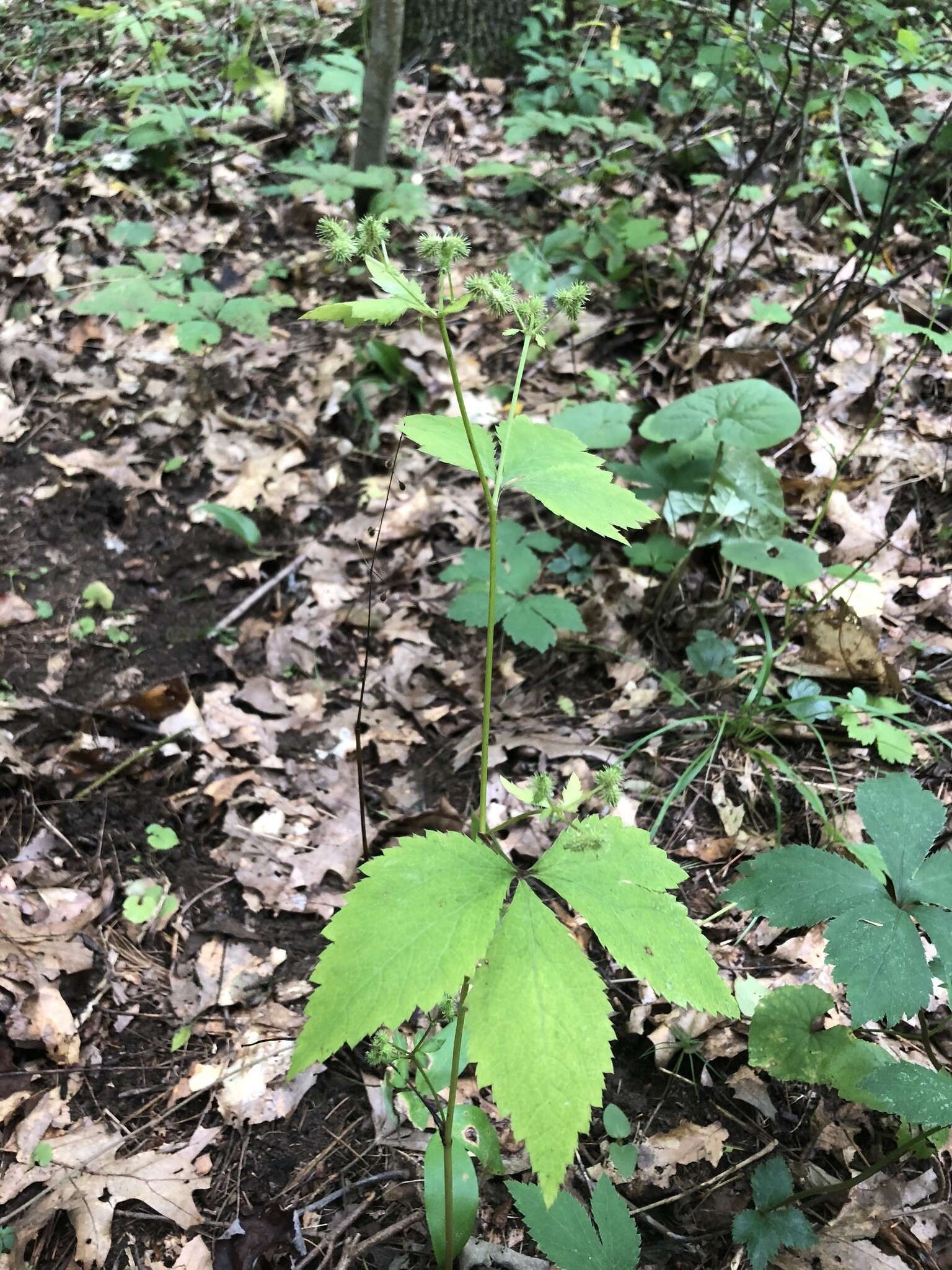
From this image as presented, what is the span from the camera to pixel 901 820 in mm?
1401

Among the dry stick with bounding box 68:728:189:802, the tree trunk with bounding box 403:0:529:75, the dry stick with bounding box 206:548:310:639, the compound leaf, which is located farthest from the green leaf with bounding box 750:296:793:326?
the tree trunk with bounding box 403:0:529:75

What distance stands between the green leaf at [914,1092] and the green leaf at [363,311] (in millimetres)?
1270

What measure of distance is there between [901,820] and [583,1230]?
878mm

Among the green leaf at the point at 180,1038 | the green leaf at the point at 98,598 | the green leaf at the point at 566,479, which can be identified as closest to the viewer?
the green leaf at the point at 566,479

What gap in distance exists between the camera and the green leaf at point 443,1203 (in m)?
1.30

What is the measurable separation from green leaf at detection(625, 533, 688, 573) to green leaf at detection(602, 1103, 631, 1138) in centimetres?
162

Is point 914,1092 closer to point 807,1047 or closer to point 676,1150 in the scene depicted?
point 807,1047

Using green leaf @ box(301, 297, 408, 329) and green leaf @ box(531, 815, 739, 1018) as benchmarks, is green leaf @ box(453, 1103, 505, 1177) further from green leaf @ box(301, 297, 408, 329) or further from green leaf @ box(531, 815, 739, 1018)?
green leaf @ box(301, 297, 408, 329)

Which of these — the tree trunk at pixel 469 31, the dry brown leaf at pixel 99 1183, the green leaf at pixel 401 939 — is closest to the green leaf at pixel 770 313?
the green leaf at pixel 401 939

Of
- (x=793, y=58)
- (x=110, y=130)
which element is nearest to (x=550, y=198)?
(x=793, y=58)

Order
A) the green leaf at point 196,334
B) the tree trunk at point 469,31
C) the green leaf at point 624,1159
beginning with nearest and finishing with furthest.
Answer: the green leaf at point 624,1159, the green leaf at point 196,334, the tree trunk at point 469,31

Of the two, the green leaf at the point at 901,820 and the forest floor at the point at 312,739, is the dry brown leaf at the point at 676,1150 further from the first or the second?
the green leaf at the point at 901,820

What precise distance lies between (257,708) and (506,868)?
5.80 feet

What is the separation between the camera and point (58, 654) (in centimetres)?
276
